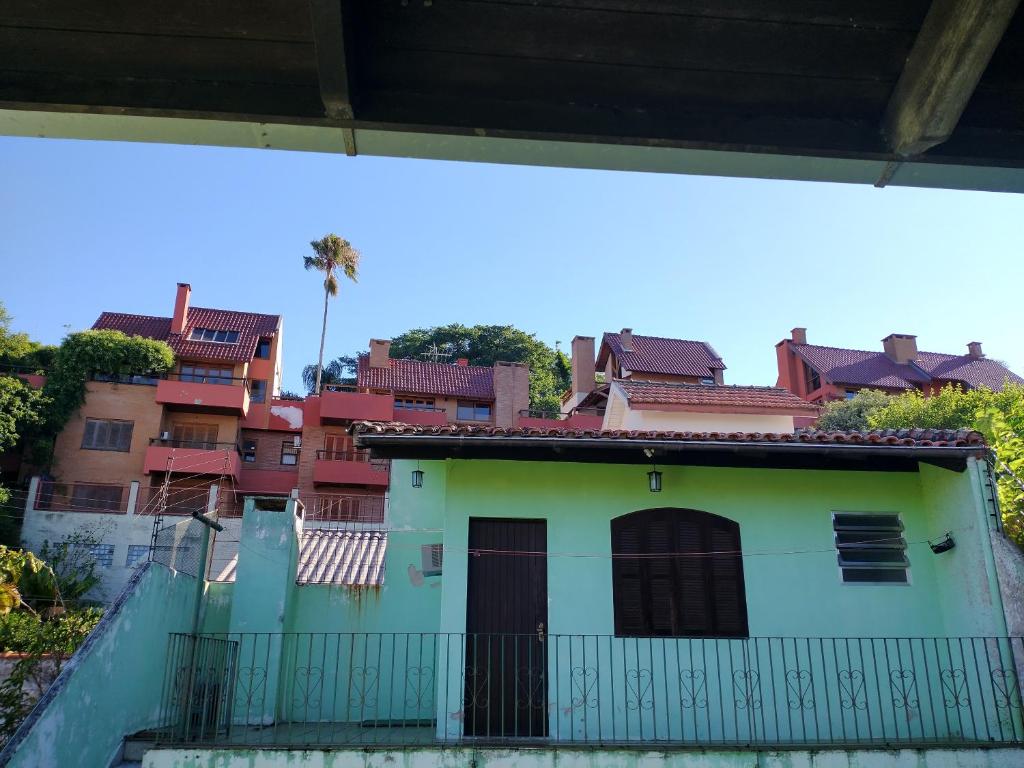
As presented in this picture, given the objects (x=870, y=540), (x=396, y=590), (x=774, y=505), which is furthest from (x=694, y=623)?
(x=396, y=590)

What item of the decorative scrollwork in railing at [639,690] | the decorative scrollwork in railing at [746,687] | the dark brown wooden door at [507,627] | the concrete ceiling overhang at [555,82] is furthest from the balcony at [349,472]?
the concrete ceiling overhang at [555,82]

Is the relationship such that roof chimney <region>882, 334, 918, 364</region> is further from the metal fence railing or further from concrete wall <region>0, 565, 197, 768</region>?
concrete wall <region>0, 565, 197, 768</region>

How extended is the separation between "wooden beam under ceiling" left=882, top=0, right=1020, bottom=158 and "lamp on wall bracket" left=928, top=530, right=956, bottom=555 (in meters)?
8.25

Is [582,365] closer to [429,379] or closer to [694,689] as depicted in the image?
[429,379]

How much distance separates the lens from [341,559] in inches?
509

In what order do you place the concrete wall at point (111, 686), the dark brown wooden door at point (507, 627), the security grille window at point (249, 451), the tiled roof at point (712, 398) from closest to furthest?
the concrete wall at point (111, 686)
the dark brown wooden door at point (507, 627)
the tiled roof at point (712, 398)
the security grille window at point (249, 451)

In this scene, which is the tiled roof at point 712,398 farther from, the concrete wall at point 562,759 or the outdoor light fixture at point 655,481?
the concrete wall at point 562,759

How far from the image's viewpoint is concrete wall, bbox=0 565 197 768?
6.55m

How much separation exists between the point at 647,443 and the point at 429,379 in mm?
32615

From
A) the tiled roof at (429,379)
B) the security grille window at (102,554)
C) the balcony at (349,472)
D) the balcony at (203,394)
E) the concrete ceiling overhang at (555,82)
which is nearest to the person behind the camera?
the concrete ceiling overhang at (555,82)

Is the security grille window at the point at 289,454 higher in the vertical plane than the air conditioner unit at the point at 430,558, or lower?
higher

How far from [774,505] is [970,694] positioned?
2.80 meters

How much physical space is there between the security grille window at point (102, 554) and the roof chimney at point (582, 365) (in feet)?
65.8

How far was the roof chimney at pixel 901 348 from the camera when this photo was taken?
44469mm
